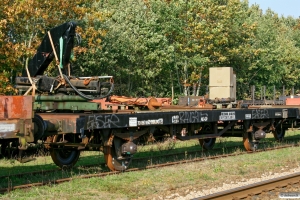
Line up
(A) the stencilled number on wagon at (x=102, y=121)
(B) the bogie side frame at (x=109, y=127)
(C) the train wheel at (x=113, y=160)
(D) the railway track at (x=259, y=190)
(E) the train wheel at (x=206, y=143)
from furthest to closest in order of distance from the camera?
(E) the train wheel at (x=206, y=143), (C) the train wheel at (x=113, y=160), (A) the stencilled number on wagon at (x=102, y=121), (D) the railway track at (x=259, y=190), (B) the bogie side frame at (x=109, y=127)

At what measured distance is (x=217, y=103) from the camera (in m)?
17.5

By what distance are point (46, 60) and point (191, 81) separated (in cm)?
2485

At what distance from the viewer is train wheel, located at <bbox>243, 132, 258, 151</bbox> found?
53.2 feet

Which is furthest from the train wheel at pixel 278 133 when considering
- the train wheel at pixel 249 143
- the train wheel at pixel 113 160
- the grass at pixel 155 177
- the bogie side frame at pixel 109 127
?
the train wheel at pixel 113 160

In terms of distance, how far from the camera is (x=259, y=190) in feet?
31.5

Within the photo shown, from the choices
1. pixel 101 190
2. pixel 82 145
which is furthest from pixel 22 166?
pixel 101 190

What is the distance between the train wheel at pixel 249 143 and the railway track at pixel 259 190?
528 cm

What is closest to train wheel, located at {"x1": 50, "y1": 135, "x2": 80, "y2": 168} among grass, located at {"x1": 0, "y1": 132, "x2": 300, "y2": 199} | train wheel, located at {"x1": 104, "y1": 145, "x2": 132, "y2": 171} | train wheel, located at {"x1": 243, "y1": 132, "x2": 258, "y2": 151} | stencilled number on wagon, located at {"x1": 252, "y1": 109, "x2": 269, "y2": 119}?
grass, located at {"x1": 0, "y1": 132, "x2": 300, "y2": 199}

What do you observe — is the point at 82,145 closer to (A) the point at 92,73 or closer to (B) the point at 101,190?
(B) the point at 101,190

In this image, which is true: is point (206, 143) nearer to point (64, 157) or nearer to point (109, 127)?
point (64, 157)

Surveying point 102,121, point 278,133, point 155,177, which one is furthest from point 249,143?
point 102,121

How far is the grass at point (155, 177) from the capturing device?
364 inches

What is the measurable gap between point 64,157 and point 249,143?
261 inches

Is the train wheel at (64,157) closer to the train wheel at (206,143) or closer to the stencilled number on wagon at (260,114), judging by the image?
the train wheel at (206,143)
